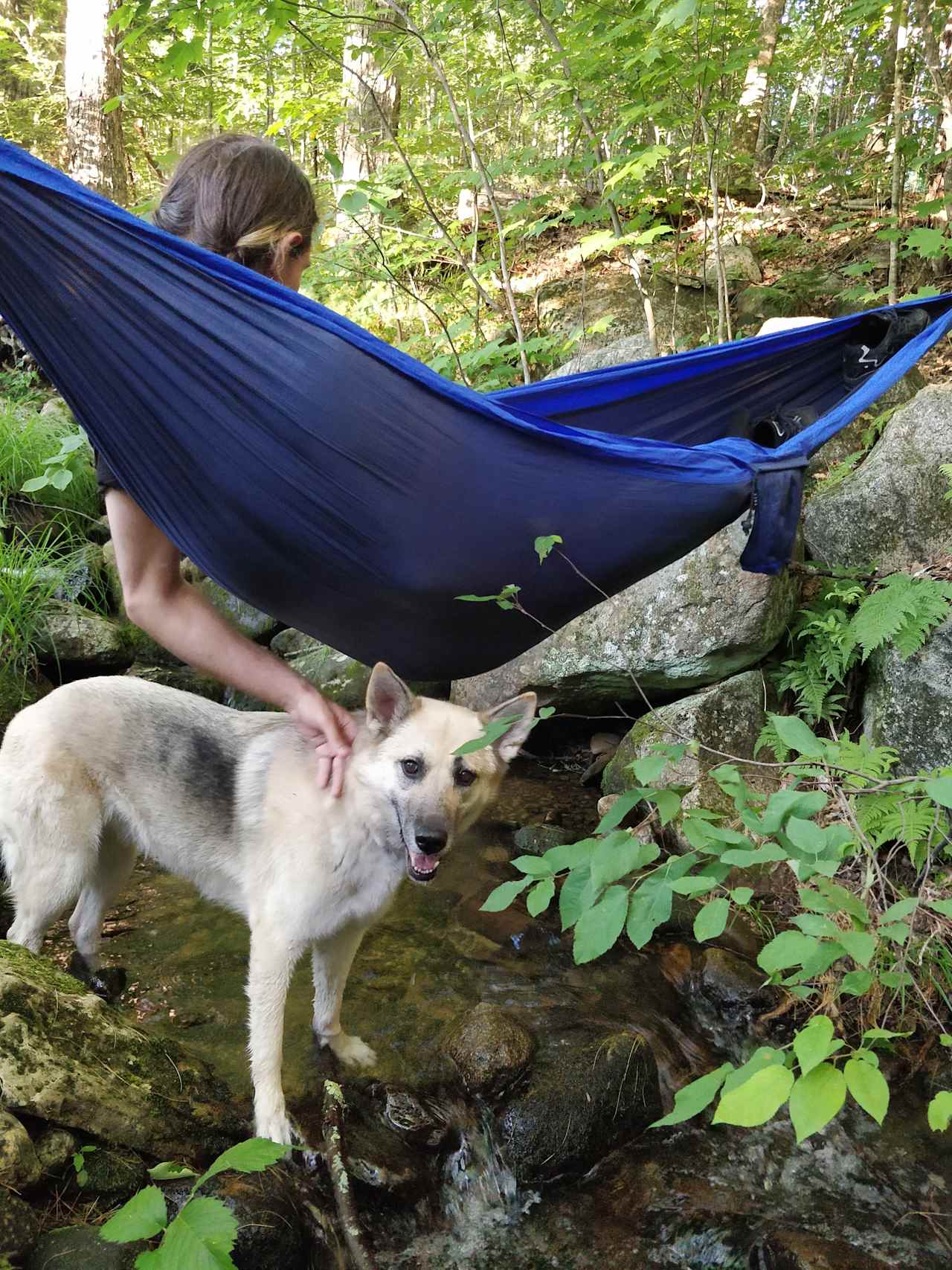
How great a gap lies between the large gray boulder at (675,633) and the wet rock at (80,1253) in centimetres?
293

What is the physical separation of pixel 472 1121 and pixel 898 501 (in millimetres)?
3263

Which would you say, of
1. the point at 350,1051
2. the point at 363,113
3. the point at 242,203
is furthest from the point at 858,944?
the point at 363,113

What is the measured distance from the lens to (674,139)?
26.2ft

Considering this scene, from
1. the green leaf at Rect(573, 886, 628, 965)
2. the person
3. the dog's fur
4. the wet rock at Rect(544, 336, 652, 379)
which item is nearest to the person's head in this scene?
the person

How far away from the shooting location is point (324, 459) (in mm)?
1994

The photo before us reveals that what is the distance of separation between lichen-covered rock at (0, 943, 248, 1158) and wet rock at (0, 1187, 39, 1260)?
0.67 ft

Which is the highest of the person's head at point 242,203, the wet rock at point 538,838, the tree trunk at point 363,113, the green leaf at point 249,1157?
the tree trunk at point 363,113

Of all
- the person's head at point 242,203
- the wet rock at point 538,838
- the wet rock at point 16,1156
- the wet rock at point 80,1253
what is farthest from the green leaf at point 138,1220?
the wet rock at point 538,838

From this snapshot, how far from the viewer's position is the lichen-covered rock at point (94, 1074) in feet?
5.80

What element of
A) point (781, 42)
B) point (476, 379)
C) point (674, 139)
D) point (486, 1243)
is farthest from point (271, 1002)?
point (781, 42)

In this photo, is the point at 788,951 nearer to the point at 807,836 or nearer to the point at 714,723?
the point at 807,836

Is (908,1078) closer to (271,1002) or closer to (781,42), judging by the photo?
(271,1002)

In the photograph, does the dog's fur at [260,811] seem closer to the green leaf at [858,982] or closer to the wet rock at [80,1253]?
the wet rock at [80,1253]

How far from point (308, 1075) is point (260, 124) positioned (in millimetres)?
10093
